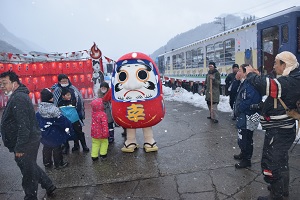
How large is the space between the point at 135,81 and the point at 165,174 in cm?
176

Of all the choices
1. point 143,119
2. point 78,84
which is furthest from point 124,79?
point 78,84

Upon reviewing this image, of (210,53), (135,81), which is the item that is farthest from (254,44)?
(135,81)

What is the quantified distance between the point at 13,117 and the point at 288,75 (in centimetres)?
335

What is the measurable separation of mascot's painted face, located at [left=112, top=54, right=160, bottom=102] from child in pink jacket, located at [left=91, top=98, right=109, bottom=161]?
1.35 feet

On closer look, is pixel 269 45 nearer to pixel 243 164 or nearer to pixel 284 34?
pixel 284 34

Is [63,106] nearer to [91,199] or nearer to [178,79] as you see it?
[91,199]

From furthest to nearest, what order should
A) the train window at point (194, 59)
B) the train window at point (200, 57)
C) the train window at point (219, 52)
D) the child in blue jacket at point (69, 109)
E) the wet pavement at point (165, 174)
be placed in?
the train window at point (194, 59) < the train window at point (200, 57) < the train window at point (219, 52) < the child in blue jacket at point (69, 109) < the wet pavement at point (165, 174)

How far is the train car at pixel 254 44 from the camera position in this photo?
7829 mm

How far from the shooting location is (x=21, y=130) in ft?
9.23

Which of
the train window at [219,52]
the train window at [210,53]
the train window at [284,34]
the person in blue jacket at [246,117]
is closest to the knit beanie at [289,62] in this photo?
the person in blue jacket at [246,117]

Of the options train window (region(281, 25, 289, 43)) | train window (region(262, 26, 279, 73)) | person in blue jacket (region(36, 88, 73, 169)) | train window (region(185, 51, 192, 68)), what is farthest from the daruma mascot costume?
train window (region(185, 51, 192, 68))

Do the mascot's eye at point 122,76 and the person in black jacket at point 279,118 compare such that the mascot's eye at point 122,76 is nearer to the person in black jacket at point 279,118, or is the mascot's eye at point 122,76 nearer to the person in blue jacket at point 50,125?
the person in blue jacket at point 50,125

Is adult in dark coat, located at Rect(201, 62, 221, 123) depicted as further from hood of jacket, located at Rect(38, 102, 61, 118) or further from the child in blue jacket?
hood of jacket, located at Rect(38, 102, 61, 118)

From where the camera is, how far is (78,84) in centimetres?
1485
